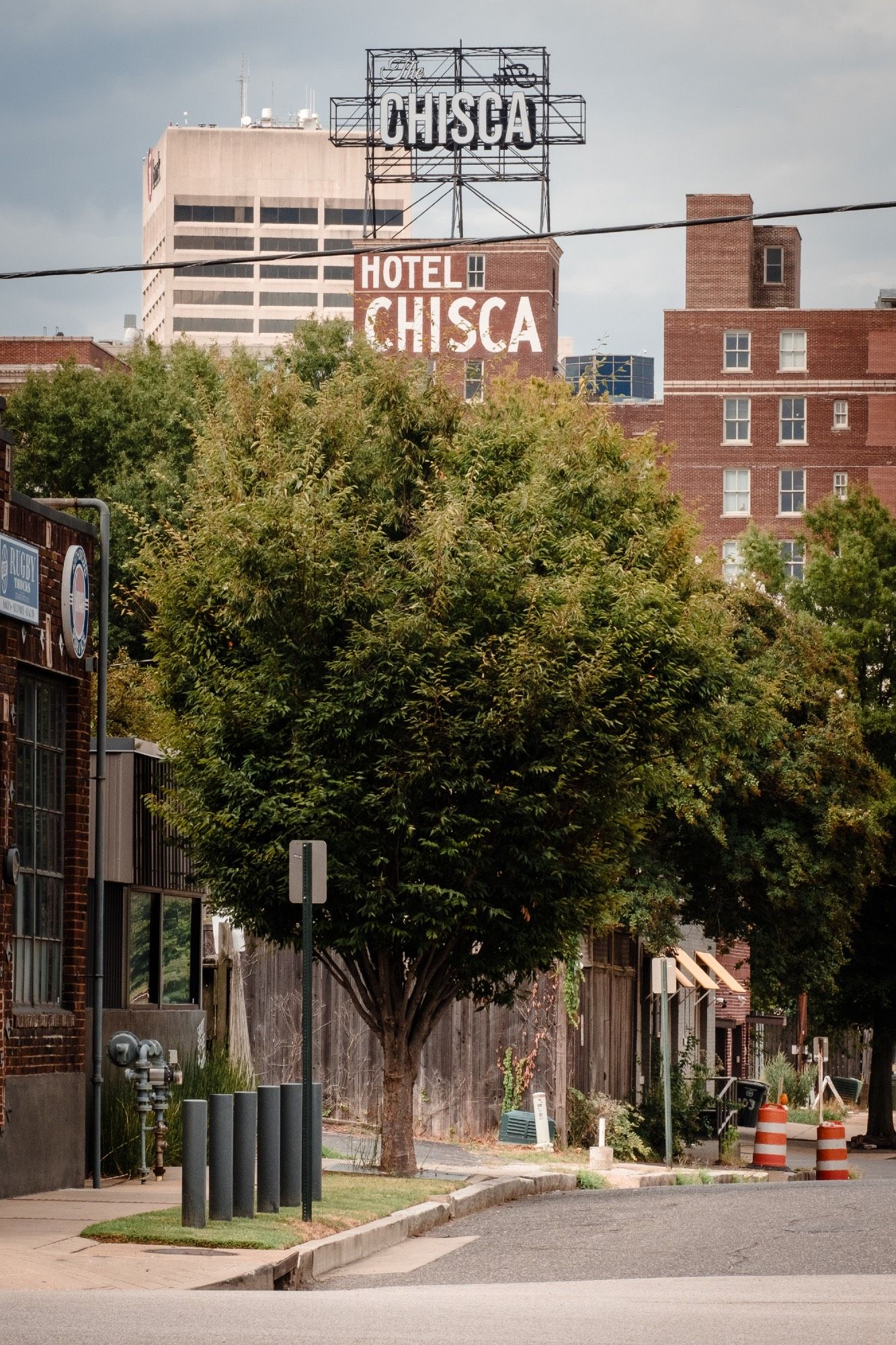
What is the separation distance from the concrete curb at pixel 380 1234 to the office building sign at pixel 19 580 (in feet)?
17.1

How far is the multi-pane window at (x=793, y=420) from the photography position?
85.5 m

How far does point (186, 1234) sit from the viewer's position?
12812 mm

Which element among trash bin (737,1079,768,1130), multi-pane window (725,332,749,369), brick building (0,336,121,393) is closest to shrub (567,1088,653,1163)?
trash bin (737,1079,768,1130)

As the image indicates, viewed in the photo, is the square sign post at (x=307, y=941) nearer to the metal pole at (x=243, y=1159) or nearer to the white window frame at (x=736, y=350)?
the metal pole at (x=243, y=1159)

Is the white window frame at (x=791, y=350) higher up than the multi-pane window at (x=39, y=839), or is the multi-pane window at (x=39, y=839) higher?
the white window frame at (x=791, y=350)

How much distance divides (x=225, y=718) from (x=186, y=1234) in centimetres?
717

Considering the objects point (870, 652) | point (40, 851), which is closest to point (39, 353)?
point (870, 652)

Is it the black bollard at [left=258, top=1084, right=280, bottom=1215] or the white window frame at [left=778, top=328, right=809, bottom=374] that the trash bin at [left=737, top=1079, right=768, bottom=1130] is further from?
the white window frame at [left=778, top=328, right=809, bottom=374]

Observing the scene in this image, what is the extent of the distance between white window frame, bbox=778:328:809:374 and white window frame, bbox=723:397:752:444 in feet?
6.62

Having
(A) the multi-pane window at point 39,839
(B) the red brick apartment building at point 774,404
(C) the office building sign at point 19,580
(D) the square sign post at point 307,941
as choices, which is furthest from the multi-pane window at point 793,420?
(D) the square sign post at point 307,941

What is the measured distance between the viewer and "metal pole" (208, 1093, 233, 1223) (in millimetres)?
13445

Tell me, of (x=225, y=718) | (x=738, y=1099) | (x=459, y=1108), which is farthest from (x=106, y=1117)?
(x=738, y=1099)

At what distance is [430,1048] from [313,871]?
11.9 metres

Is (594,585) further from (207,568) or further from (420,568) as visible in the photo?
(207,568)
